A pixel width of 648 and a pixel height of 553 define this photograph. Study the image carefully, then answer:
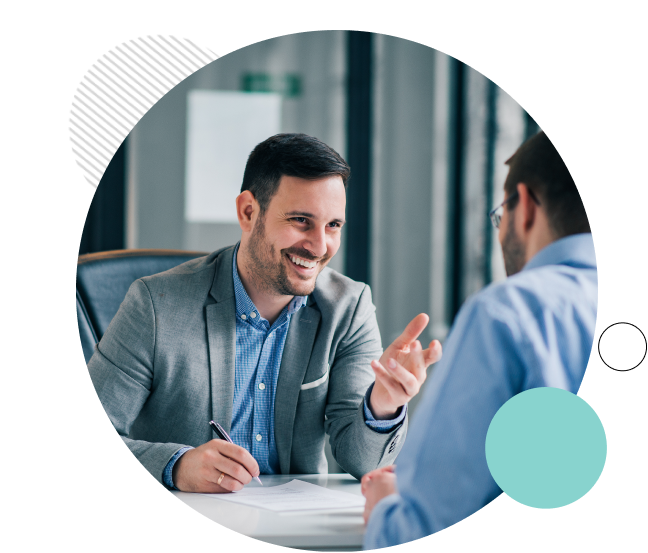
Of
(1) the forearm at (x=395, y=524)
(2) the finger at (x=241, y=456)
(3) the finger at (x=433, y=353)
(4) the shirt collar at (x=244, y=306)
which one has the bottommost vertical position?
(2) the finger at (x=241, y=456)

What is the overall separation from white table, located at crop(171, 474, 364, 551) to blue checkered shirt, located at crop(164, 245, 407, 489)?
0.97 feet

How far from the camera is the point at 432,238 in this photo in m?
2.72

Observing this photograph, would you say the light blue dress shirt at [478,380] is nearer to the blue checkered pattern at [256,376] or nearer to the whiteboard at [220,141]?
the blue checkered pattern at [256,376]

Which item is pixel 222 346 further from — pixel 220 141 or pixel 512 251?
pixel 220 141

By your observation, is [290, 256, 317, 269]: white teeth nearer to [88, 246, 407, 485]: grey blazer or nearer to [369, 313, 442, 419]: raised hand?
[88, 246, 407, 485]: grey blazer

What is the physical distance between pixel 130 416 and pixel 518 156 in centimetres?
96

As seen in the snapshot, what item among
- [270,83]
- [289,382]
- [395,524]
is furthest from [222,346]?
[270,83]

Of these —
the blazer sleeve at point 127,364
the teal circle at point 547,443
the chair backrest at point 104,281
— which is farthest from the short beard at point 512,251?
the chair backrest at point 104,281

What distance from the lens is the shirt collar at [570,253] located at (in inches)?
30.5

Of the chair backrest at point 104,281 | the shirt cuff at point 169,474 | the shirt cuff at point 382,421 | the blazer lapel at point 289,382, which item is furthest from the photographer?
the chair backrest at point 104,281

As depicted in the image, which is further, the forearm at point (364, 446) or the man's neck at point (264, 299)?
the man's neck at point (264, 299)

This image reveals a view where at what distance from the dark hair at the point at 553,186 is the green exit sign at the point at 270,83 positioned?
6.45ft

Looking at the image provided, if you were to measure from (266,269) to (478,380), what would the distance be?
0.84 m

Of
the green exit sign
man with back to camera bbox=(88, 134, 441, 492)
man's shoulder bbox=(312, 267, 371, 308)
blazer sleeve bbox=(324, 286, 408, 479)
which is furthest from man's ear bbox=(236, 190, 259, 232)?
the green exit sign
